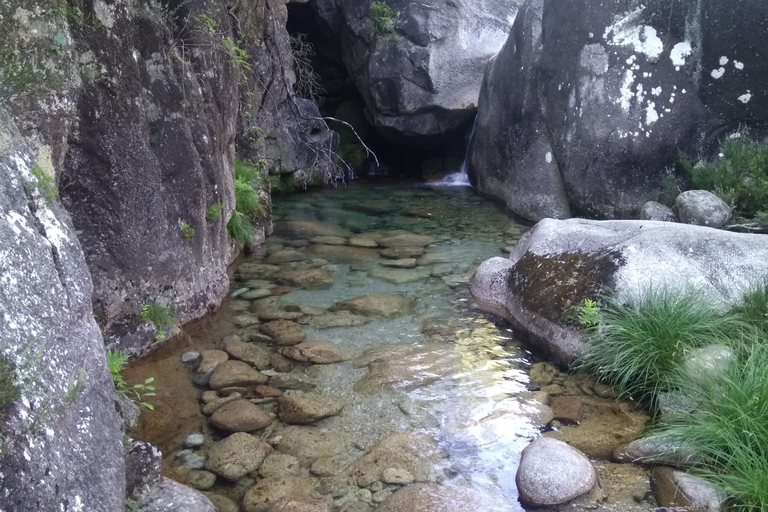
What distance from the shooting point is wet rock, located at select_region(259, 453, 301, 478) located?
157 inches

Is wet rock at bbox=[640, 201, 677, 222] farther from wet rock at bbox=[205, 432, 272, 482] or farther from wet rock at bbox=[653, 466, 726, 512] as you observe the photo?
wet rock at bbox=[205, 432, 272, 482]

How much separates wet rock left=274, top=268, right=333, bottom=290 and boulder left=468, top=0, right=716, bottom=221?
399cm

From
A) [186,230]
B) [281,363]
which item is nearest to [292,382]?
[281,363]

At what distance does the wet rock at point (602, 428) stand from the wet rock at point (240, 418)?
1940 mm

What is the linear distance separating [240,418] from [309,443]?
0.54 meters

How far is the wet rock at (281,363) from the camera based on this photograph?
5.36m

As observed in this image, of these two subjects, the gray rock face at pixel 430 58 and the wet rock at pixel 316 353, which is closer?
the wet rock at pixel 316 353

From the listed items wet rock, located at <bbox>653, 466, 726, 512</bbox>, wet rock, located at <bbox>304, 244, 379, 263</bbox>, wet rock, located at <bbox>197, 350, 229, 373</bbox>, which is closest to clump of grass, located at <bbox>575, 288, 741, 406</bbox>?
wet rock, located at <bbox>653, 466, 726, 512</bbox>

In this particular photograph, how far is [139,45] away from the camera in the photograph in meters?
5.28

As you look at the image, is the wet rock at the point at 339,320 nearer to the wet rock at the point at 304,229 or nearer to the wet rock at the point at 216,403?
the wet rock at the point at 216,403

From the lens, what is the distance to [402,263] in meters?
8.15

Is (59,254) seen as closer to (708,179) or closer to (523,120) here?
(708,179)

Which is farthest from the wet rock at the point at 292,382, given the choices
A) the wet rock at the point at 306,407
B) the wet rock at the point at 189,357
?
the wet rock at the point at 189,357

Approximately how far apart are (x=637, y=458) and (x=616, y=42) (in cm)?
681
